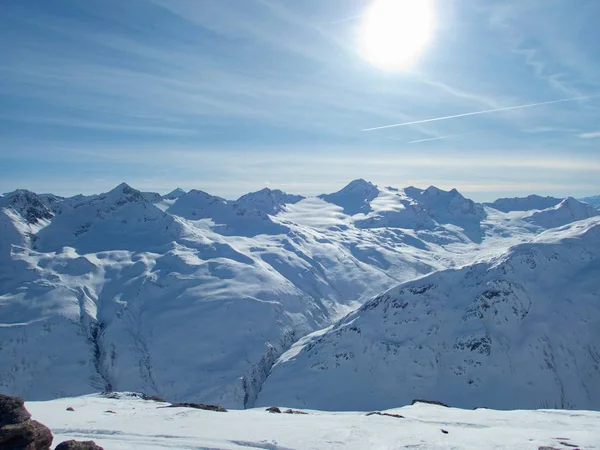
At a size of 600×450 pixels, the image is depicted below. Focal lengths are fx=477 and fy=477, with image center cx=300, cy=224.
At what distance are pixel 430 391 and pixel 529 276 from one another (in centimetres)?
5261

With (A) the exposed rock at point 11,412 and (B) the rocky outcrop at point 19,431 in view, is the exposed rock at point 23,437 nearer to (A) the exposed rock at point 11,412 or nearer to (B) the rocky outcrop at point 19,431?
(B) the rocky outcrop at point 19,431

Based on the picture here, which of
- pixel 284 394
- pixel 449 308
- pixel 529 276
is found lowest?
pixel 284 394

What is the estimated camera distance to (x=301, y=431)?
31016 millimetres

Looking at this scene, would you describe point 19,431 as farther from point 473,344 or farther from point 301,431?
point 473,344

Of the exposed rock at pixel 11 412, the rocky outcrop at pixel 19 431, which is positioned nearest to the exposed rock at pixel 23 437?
the rocky outcrop at pixel 19 431

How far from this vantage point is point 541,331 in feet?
446

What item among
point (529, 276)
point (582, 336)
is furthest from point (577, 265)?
point (582, 336)

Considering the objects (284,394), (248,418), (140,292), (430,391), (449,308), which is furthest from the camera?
(140,292)

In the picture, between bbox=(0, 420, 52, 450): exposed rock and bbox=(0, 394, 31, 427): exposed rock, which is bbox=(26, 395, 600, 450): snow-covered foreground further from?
bbox=(0, 420, 52, 450): exposed rock

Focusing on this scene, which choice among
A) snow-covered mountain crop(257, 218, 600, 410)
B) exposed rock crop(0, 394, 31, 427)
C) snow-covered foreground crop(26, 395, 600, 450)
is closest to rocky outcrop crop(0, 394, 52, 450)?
exposed rock crop(0, 394, 31, 427)

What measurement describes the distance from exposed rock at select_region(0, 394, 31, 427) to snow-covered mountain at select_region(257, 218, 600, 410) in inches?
4462

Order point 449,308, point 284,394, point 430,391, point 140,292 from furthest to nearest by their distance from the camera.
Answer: point 140,292, point 449,308, point 284,394, point 430,391

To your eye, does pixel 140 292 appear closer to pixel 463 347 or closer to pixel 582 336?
pixel 463 347

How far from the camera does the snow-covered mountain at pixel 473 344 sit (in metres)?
126
